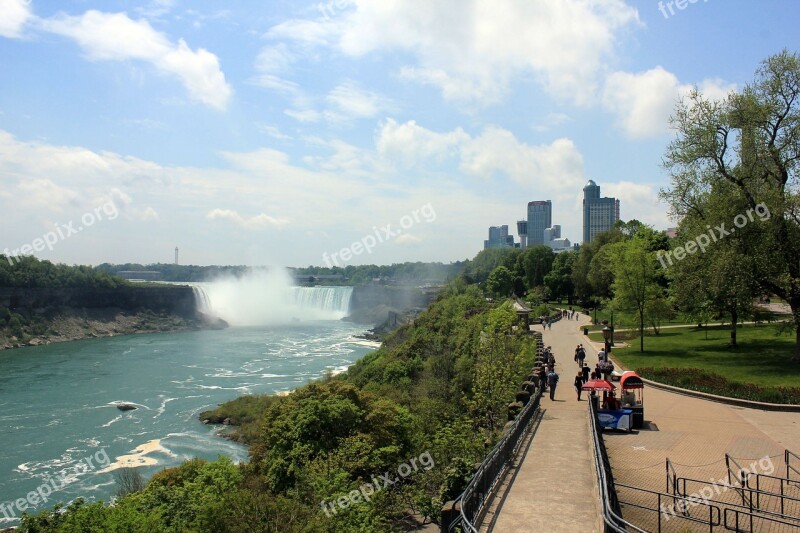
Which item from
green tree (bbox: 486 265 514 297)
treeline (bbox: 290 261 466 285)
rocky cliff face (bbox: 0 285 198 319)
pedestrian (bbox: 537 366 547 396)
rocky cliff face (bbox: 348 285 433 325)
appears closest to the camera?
pedestrian (bbox: 537 366 547 396)

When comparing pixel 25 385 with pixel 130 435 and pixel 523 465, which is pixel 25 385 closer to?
pixel 130 435

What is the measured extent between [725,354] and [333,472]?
24.2m

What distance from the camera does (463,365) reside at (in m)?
29.4

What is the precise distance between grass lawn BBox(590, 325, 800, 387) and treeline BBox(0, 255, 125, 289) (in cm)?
8192

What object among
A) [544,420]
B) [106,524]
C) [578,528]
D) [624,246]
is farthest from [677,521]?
[624,246]

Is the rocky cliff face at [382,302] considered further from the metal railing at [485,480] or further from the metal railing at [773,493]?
the metal railing at [773,493]

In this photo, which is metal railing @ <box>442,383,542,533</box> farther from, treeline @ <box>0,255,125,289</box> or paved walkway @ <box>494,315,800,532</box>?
treeline @ <box>0,255,125,289</box>

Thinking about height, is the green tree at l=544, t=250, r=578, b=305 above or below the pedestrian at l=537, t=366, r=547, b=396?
above

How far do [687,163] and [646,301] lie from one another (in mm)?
9760

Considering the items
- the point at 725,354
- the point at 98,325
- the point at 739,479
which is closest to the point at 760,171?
the point at 725,354

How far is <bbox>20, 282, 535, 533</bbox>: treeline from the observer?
1205cm

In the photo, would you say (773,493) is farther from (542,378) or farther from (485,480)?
(542,378)

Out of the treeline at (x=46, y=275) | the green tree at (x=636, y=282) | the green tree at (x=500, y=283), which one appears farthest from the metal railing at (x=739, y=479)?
the treeline at (x=46, y=275)

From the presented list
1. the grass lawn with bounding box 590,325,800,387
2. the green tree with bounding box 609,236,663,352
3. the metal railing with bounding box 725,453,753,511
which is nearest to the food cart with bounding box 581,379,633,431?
the metal railing with bounding box 725,453,753,511
